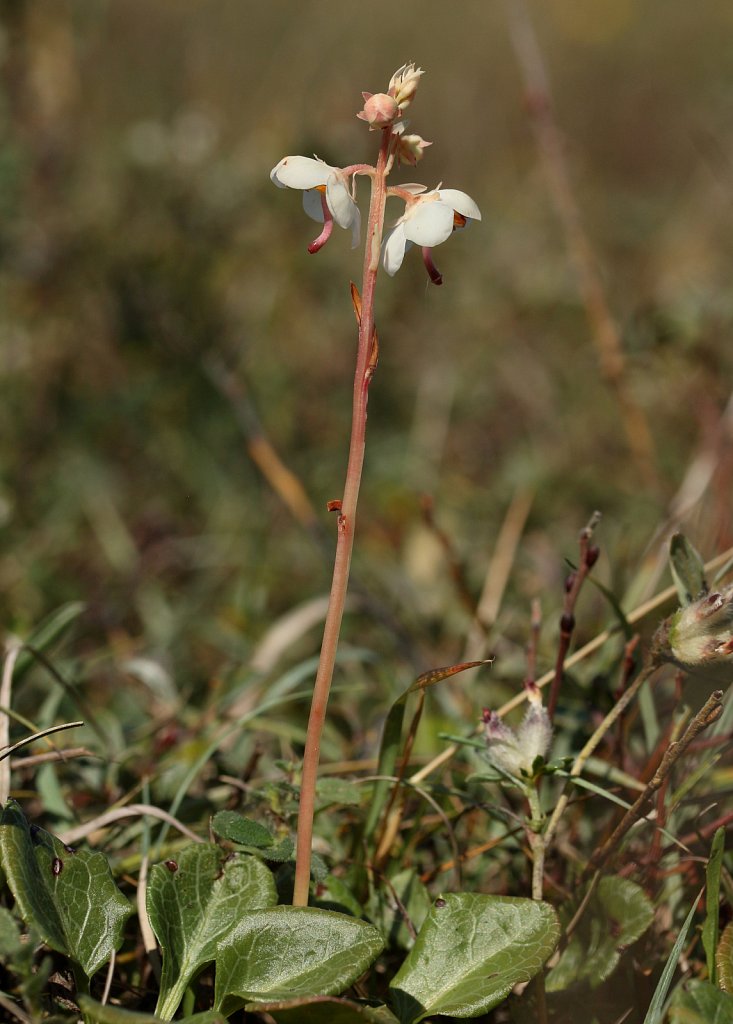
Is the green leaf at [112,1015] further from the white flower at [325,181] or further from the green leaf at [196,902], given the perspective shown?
the white flower at [325,181]

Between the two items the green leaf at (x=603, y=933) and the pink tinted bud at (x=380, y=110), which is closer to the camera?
the pink tinted bud at (x=380, y=110)

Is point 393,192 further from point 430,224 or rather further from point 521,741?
point 521,741

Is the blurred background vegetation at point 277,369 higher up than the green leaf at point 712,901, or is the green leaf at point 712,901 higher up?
the blurred background vegetation at point 277,369

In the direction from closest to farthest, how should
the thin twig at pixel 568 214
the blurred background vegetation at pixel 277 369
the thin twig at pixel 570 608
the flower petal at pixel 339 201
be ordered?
the flower petal at pixel 339 201
the thin twig at pixel 570 608
the blurred background vegetation at pixel 277 369
the thin twig at pixel 568 214

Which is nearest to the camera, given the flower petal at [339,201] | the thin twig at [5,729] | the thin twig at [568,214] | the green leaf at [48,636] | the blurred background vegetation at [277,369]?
the flower petal at [339,201]

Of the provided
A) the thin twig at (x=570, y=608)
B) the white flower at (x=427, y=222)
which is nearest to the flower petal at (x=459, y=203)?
the white flower at (x=427, y=222)

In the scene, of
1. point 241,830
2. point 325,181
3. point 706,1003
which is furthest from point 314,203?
point 706,1003

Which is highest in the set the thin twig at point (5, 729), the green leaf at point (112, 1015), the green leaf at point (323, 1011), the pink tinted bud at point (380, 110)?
the pink tinted bud at point (380, 110)
